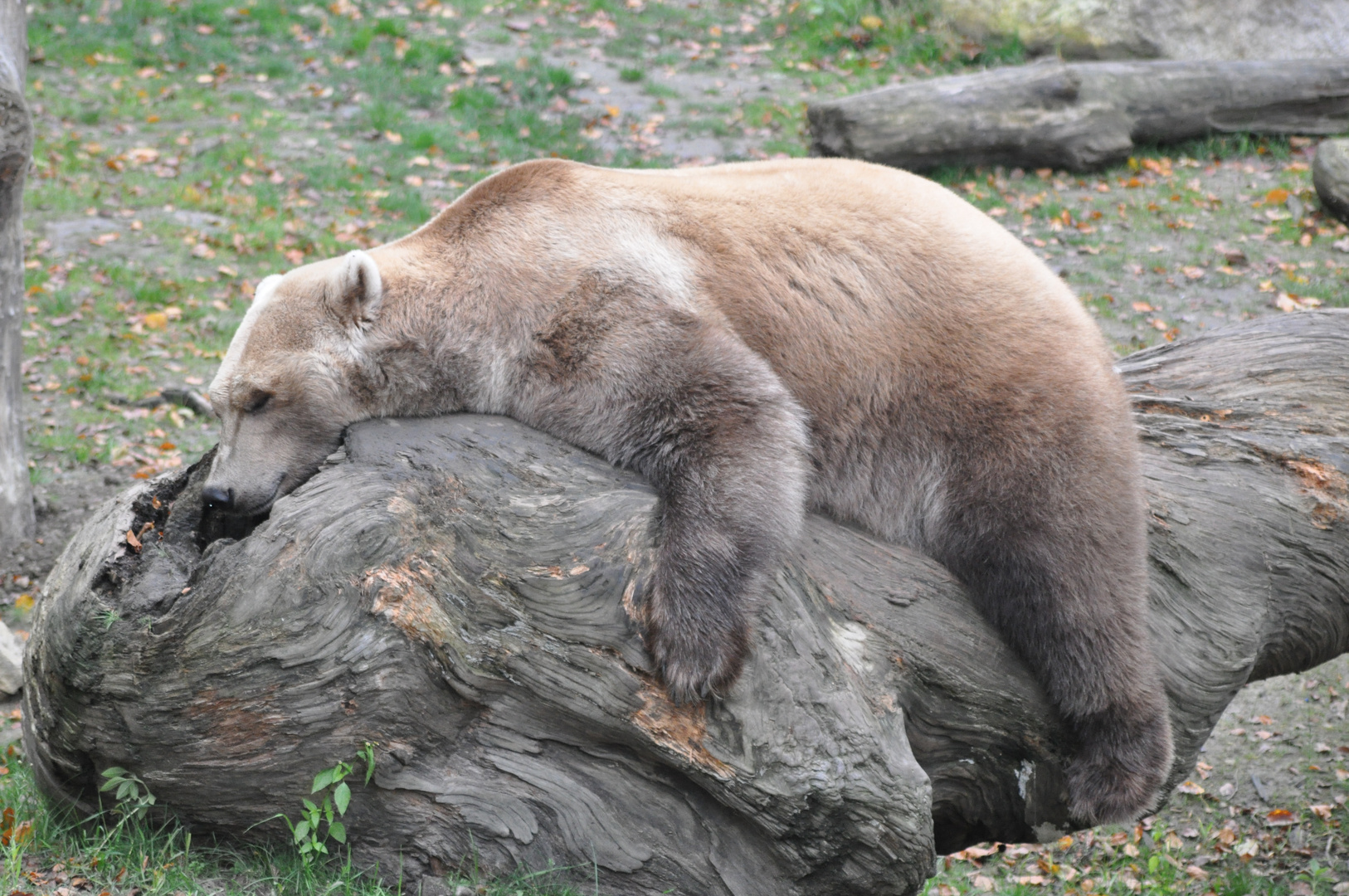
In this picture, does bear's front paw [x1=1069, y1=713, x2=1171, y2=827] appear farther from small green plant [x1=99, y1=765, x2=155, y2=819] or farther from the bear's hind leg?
small green plant [x1=99, y1=765, x2=155, y2=819]

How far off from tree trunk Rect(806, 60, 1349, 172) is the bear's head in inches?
324

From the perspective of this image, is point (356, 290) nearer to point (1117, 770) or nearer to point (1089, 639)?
point (1089, 639)

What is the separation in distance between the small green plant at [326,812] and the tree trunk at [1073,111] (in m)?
9.21

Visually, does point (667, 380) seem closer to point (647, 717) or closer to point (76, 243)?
point (647, 717)

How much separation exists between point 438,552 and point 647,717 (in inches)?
32.2

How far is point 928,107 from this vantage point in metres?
11.3

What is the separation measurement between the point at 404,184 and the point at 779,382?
8.51 m

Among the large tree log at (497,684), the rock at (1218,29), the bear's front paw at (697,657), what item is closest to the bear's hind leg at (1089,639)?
the large tree log at (497,684)

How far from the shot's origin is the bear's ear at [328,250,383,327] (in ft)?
12.8

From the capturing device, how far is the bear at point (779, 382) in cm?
384

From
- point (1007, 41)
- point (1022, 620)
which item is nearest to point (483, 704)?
point (1022, 620)

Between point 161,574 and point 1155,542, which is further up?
point 161,574

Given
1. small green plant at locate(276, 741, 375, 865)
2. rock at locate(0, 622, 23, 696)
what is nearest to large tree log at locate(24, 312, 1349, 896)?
small green plant at locate(276, 741, 375, 865)

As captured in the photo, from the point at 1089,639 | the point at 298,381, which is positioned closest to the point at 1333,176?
the point at 1089,639
